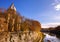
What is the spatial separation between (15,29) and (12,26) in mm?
1267

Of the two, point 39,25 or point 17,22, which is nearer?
point 17,22

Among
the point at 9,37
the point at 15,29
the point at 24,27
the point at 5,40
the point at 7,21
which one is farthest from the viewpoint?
the point at 24,27

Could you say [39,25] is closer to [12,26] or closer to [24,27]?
[24,27]

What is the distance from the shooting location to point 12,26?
20078 millimetres

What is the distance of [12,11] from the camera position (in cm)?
Result: 2216

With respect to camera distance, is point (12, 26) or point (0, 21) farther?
point (12, 26)

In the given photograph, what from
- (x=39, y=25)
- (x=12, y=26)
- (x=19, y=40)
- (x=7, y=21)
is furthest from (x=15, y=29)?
(x=39, y=25)

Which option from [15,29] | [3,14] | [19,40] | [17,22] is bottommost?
[19,40]

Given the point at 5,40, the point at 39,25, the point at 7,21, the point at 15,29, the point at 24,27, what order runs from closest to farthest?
the point at 5,40 < the point at 7,21 < the point at 15,29 < the point at 24,27 < the point at 39,25

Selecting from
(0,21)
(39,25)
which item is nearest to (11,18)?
(0,21)

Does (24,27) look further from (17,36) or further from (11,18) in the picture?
(17,36)

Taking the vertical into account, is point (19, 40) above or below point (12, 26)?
below

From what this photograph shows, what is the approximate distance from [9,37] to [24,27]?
9467 millimetres

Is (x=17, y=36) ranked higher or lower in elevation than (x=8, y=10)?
lower
